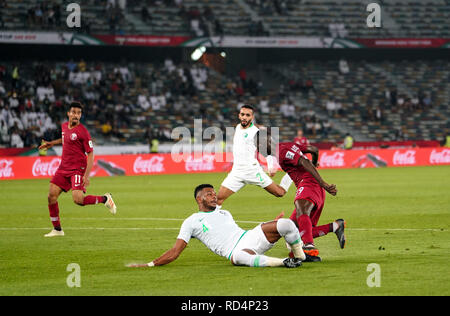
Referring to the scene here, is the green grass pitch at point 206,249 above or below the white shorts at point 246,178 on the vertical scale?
below

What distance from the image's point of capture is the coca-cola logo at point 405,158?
150ft

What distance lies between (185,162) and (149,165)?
1942 mm

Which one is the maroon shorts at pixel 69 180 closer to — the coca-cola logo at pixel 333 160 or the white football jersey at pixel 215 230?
the white football jersey at pixel 215 230

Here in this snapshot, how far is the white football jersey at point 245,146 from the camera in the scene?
54.1ft

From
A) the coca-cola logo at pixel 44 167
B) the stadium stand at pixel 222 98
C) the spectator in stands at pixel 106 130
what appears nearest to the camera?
the coca-cola logo at pixel 44 167

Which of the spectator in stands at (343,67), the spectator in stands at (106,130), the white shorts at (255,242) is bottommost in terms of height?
the white shorts at (255,242)

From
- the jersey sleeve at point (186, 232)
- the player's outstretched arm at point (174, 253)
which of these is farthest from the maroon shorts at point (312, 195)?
the player's outstretched arm at point (174, 253)

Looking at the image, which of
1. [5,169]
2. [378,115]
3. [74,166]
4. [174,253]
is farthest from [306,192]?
[378,115]

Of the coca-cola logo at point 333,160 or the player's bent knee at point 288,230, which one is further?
the coca-cola logo at point 333,160

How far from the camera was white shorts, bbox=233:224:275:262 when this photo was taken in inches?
432

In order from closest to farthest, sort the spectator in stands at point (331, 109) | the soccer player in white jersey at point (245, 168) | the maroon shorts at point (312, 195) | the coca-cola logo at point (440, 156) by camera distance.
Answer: the maroon shorts at point (312, 195)
the soccer player in white jersey at point (245, 168)
the coca-cola logo at point (440, 156)
the spectator in stands at point (331, 109)

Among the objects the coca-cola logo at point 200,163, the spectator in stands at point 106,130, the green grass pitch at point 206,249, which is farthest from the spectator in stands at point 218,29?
the green grass pitch at point 206,249

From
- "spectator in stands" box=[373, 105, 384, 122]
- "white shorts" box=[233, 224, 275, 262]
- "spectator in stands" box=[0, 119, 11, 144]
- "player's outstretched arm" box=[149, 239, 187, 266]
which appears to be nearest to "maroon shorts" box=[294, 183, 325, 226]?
"white shorts" box=[233, 224, 275, 262]
